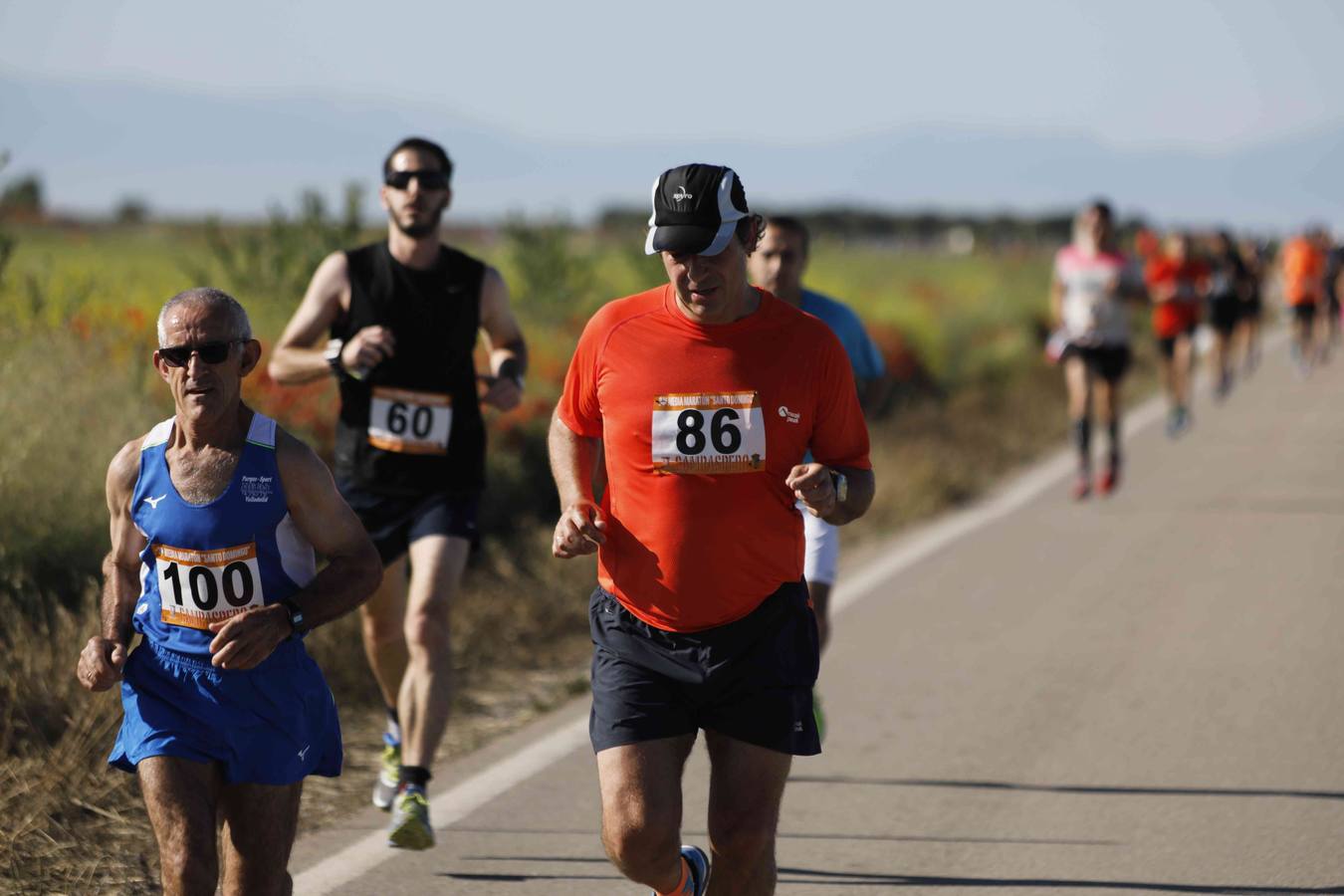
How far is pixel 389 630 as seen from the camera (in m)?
6.70

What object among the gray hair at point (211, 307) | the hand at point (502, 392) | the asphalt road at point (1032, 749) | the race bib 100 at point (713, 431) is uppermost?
the gray hair at point (211, 307)

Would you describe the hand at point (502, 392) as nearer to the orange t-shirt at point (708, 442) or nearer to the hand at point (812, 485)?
the orange t-shirt at point (708, 442)

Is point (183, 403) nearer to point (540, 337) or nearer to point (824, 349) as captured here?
point (824, 349)

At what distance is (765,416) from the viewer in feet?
14.7

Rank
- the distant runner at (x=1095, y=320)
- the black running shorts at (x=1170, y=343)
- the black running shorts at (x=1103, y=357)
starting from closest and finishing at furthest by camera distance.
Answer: the distant runner at (x=1095, y=320), the black running shorts at (x=1103, y=357), the black running shorts at (x=1170, y=343)

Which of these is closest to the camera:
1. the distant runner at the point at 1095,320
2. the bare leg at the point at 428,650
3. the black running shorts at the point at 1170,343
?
the bare leg at the point at 428,650

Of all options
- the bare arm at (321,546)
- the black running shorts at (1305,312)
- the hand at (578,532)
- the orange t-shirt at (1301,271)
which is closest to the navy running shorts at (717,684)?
the hand at (578,532)

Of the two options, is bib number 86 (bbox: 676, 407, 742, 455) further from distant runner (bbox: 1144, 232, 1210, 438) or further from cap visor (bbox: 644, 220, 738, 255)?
distant runner (bbox: 1144, 232, 1210, 438)

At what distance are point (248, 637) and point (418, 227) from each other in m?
2.64

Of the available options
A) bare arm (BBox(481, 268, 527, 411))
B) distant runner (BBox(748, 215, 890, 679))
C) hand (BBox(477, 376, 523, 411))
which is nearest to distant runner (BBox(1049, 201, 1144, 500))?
distant runner (BBox(748, 215, 890, 679))

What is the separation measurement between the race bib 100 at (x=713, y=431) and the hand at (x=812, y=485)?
0.13 meters

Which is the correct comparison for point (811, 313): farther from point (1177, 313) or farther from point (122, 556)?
point (1177, 313)

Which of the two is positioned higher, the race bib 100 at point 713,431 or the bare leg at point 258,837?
the race bib 100 at point 713,431

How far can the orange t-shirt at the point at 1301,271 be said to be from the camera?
26.5 meters
